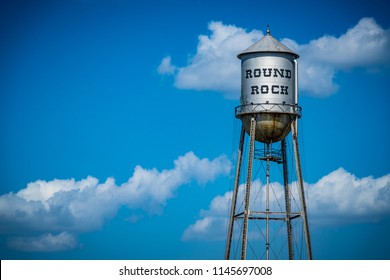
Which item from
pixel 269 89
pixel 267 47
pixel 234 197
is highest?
pixel 267 47

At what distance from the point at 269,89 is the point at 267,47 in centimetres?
312

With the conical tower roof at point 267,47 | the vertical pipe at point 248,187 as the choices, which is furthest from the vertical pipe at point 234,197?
the conical tower roof at point 267,47

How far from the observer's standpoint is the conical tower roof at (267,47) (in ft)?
255

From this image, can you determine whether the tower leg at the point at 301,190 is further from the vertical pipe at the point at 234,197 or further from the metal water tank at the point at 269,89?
the vertical pipe at the point at 234,197

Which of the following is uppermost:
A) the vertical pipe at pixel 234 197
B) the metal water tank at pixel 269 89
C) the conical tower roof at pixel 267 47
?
the conical tower roof at pixel 267 47

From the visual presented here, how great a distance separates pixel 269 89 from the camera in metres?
77.3

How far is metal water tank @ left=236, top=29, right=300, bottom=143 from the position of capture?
254 feet

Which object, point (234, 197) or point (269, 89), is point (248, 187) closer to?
point (234, 197)

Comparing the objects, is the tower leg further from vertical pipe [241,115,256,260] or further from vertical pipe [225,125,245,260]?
vertical pipe [225,125,245,260]

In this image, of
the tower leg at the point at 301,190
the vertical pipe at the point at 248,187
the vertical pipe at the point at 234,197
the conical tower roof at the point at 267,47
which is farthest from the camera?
the vertical pipe at the point at 234,197

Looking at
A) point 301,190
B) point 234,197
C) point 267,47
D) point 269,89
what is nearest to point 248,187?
point 234,197

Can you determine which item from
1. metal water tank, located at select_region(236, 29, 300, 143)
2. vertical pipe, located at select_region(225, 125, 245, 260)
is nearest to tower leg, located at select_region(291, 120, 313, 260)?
metal water tank, located at select_region(236, 29, 300, 143)
